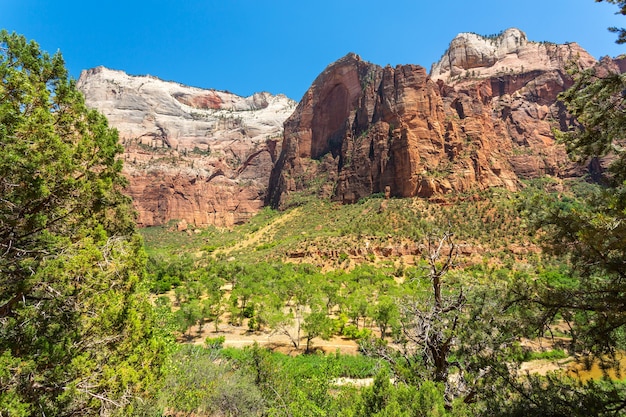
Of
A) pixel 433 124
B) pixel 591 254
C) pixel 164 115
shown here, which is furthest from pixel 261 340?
pixel 164 115

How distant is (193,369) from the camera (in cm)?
1405

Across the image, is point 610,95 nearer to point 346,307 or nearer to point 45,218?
point 45,218

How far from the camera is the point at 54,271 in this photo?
6844mm

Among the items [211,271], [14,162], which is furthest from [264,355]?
[211,271]

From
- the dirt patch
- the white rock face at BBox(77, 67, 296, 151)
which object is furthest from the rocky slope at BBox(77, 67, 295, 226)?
the dirt patch

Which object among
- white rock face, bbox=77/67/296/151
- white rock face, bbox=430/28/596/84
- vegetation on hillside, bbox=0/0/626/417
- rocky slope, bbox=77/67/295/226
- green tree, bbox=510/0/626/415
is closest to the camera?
green tree, bbox=510/0/626/415

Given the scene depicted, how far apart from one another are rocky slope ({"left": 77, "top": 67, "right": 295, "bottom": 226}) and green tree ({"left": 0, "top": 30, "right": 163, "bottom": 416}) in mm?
111953

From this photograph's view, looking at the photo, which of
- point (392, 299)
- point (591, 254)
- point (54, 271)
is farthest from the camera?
point (392, 299)

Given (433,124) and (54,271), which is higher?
(433,124)

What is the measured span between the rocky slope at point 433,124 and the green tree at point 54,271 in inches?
2516

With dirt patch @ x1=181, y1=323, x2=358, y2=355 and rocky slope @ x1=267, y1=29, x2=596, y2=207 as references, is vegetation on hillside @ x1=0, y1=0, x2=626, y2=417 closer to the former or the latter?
dirt patch @ x1=181, y1=323, x2=358, y2=355

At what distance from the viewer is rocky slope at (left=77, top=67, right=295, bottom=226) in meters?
117

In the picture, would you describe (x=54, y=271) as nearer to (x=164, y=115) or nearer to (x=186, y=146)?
(x=186, y=146)

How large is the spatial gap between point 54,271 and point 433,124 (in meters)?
77.1
